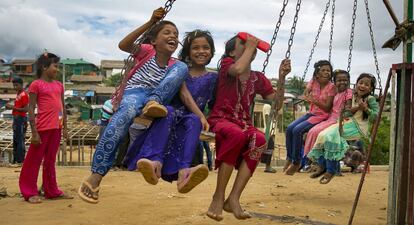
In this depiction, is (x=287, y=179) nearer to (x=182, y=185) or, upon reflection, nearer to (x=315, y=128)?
(x=315, y=128)

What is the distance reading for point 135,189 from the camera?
8273 millimetres

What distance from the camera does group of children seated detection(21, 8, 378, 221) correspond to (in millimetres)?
3861

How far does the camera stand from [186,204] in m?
6.94

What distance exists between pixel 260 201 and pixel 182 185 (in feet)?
12.7

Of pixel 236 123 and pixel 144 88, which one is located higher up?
pixel 144 88

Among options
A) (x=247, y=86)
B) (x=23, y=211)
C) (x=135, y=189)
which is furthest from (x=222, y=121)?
(x=135, y=189)

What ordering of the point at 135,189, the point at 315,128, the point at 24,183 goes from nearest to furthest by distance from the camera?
1. the point at 315,128
2. the point at 24,183
3. the point at 135,189

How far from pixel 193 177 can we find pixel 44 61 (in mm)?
3821

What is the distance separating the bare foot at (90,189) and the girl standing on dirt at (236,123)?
3.08ft

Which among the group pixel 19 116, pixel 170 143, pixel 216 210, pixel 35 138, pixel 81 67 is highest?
pixel 81 67

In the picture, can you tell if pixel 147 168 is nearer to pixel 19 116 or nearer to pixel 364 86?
pixel 364 86

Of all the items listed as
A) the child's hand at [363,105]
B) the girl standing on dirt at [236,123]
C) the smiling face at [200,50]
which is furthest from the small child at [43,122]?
the child's hand at [363,105]

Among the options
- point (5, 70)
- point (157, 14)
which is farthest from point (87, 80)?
point (157, 14)

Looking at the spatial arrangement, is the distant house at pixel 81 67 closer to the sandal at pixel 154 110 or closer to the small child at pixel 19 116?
the small child at pixel 19 116
